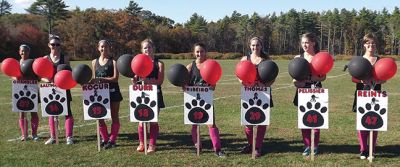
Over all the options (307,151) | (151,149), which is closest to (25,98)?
(151,149)

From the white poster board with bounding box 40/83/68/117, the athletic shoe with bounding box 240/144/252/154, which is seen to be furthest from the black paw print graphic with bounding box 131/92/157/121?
the athletic shoe with bounding box 240/144/252/154

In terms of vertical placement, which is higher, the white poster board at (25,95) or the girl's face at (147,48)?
the girl's face at (147,48)

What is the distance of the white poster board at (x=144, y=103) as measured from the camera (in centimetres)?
790

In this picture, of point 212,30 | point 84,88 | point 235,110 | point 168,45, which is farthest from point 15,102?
point 212,30

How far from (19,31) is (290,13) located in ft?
268

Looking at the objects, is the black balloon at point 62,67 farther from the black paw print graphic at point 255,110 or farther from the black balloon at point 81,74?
the black paw print graphic at point 255,110

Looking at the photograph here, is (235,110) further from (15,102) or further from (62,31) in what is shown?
(62,31)

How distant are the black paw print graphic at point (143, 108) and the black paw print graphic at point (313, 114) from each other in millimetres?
2598

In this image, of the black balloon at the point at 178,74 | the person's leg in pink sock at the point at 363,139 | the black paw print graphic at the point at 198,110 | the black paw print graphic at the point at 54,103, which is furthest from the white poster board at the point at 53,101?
the person's leg in pink sock at the point at 363,139

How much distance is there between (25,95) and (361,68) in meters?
6.32

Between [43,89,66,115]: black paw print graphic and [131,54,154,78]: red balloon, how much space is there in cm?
199

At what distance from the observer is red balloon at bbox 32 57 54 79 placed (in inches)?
324

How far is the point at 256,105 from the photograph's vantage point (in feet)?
25.0

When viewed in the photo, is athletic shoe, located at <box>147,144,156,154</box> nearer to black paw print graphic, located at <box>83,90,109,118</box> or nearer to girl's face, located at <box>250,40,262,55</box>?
black paw print graphic, located at <box>83,90,109,118</box>
